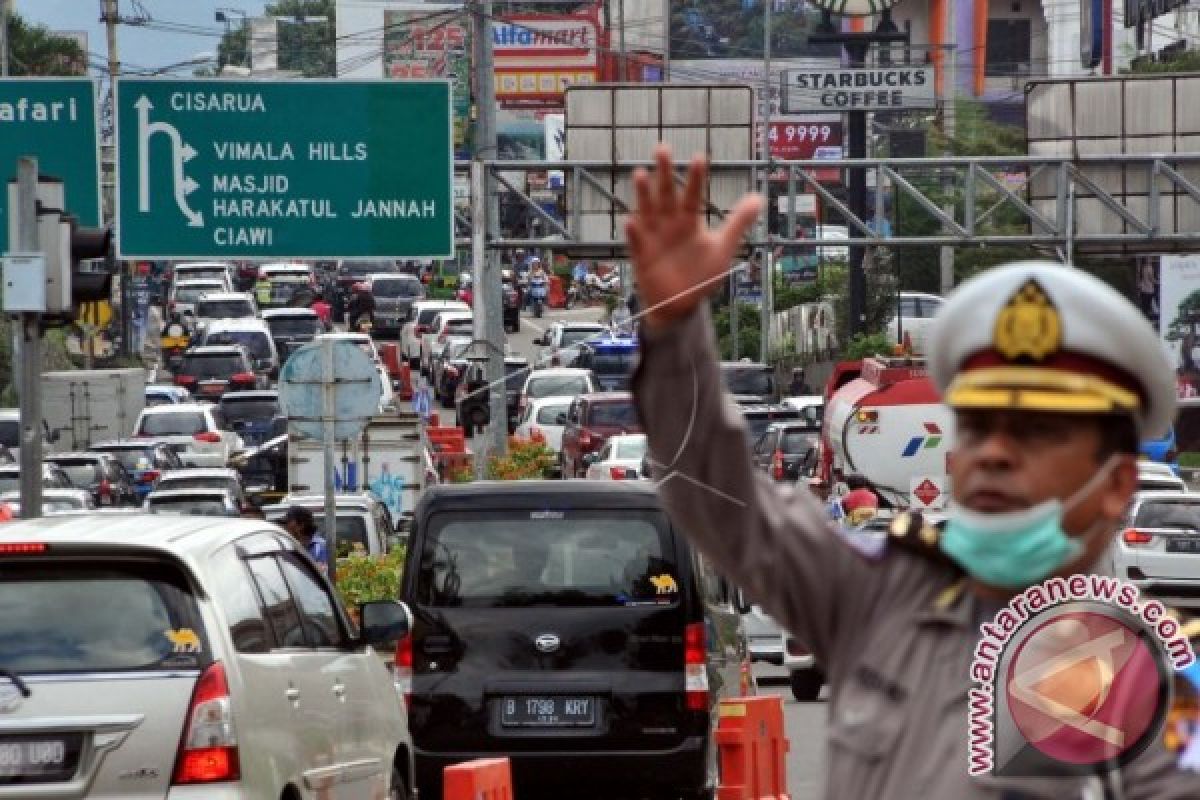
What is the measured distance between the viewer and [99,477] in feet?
129

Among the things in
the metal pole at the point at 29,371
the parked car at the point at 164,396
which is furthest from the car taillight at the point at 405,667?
the parked car at the point at 164,396

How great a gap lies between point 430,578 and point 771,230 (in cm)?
2225

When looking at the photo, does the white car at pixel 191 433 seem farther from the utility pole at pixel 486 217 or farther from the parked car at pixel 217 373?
the utility pole at pixel 486 217

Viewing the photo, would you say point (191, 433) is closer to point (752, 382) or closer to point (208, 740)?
point (752, 382)

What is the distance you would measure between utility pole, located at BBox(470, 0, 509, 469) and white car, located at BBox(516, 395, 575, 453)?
45.9ft

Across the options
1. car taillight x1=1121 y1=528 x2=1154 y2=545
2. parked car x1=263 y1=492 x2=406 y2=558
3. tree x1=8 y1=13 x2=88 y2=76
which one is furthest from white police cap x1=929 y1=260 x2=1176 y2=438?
tree x1=8 y1=13 x2=88 y2=76

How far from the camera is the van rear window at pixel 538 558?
48.1 feet

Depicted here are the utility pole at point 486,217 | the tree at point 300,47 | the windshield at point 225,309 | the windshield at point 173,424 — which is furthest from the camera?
the tree at point 300,47

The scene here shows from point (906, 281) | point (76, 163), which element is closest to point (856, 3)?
point (906, 281)

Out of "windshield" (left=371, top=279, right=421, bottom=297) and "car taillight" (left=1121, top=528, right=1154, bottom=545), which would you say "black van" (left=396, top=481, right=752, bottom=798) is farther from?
"windshield" (left=371, top=279, right=421, bottom=297)

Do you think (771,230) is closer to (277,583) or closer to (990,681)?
(277,583)

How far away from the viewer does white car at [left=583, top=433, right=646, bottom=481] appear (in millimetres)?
37281

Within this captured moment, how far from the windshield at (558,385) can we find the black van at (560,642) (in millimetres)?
39242

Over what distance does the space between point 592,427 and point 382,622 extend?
3300 centimetres
